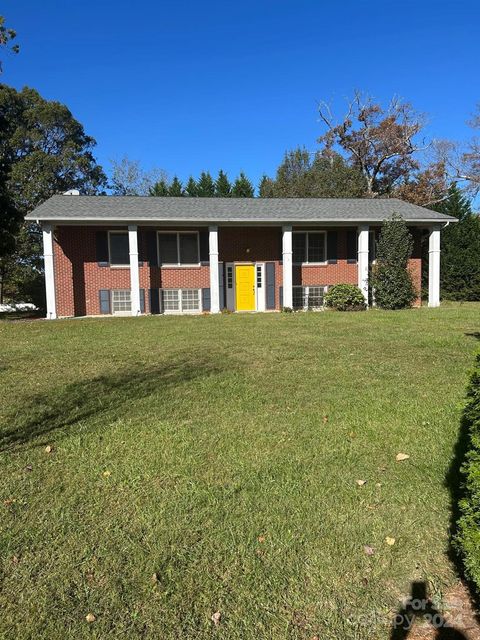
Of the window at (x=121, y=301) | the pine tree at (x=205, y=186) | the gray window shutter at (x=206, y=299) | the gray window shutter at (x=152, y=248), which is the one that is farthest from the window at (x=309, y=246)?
the pine tree at (x=205, y=186)

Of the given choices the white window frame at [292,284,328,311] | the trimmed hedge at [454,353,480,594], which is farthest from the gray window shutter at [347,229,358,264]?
the trimmed hedge at [454,353,480,594]

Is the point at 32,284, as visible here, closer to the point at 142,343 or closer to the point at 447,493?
the point at 142,343

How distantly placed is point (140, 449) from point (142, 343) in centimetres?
563

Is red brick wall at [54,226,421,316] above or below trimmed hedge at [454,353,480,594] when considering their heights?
above

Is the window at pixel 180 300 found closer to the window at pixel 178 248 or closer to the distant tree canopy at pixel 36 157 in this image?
the window at pixel 178 248

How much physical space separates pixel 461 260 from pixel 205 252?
1144cm

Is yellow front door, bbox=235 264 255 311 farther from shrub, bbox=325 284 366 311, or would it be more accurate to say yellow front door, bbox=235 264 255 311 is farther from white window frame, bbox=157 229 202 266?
shrub, bbox=325 284 366 311

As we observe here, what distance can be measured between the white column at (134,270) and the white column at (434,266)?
11766 millimetres

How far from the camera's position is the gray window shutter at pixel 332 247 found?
60.8ft

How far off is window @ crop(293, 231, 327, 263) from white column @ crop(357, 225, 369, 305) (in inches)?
57.5

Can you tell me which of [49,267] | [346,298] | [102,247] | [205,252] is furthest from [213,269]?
[49,267]

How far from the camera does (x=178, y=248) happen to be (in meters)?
18.0

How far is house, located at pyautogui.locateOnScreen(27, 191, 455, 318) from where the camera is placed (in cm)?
1688

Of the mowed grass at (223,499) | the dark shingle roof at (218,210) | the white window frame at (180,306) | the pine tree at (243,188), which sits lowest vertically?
the mowed grass at (223,499)
